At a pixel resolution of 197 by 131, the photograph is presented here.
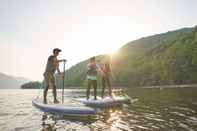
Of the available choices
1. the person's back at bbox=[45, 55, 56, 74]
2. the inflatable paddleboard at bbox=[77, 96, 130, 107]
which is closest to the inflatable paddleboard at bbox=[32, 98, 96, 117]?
the person's back at bbox=[45, 55, 56, 74]

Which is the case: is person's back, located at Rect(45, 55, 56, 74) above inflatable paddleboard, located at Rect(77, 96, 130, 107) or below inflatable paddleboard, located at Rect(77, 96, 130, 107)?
above

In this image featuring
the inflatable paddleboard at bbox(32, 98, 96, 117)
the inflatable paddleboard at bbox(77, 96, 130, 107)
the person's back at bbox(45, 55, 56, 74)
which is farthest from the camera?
the inflatable paddleboard at bbox(77, 96, 130, 107)

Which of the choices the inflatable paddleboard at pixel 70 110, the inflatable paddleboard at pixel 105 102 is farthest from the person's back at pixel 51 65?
the inflatable paddleboard at pixel 105 102

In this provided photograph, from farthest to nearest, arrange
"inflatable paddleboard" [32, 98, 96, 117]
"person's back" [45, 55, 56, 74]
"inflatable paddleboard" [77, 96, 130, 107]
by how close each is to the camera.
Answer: "inflatable paddleboard" [77, 96, 130, 107] → "person's back" [45, 55, 56, 74] → "inflatable paddleboard" [32, 98, 96, 117]

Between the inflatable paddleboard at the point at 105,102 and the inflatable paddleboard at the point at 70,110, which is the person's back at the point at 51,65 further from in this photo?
the inflatable paddleboard at the point at 105,102

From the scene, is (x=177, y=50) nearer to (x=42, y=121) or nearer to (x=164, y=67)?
(x=164, y=67)

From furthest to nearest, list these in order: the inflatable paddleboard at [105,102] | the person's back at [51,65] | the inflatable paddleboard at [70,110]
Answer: the inflatable paddleboard at [105,102], the person's back at [51,65], the inflatable paddleboard at [70,110]

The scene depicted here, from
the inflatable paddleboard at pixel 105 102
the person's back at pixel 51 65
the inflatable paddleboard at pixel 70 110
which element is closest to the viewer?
the inflatable paddleboard at pixel 70 110

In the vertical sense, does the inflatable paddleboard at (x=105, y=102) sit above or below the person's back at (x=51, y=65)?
below

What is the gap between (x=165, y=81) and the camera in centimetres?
12269

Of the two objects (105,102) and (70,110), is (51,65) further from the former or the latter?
(105,102)

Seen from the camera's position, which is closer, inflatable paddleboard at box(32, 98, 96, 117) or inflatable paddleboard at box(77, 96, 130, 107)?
inflatable paddleboard at box(32, 98, 96, 117)

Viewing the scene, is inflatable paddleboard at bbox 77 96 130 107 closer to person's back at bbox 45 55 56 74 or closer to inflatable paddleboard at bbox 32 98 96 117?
person's back at bbox 45 55 56 74

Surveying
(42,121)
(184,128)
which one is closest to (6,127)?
(42,121)
